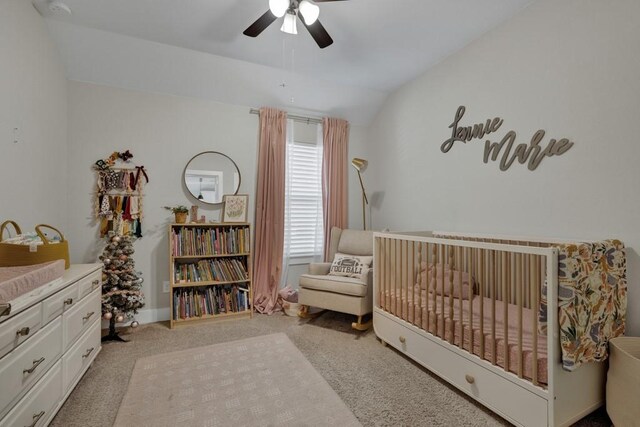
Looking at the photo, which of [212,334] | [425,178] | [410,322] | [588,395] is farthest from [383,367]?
[425,178]

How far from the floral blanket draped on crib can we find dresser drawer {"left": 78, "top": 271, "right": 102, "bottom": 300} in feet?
8.80

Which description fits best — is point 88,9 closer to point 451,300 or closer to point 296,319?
point 296,319

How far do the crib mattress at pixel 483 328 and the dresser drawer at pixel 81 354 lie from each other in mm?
→ 2200

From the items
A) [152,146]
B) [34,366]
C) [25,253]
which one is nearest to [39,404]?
[34,366]

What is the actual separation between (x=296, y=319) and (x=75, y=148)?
2.76 m

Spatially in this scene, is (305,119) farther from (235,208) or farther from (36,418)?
(36,418)

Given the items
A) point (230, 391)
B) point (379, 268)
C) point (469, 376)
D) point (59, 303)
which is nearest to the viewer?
point (59, 303)

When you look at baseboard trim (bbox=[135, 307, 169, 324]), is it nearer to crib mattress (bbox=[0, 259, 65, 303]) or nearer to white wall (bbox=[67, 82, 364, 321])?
white wall (bbox=[67, 82, 364, 321])

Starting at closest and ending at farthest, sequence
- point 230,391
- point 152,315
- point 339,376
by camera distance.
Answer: point 230,391 → point 339,376 → point 152,315

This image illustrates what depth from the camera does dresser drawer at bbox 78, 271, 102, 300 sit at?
1889mm

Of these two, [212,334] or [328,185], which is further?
[328,185]

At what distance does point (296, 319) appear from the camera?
3.12 metres

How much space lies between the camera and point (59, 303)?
159 centimetres

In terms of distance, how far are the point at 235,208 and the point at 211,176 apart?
45 cm
